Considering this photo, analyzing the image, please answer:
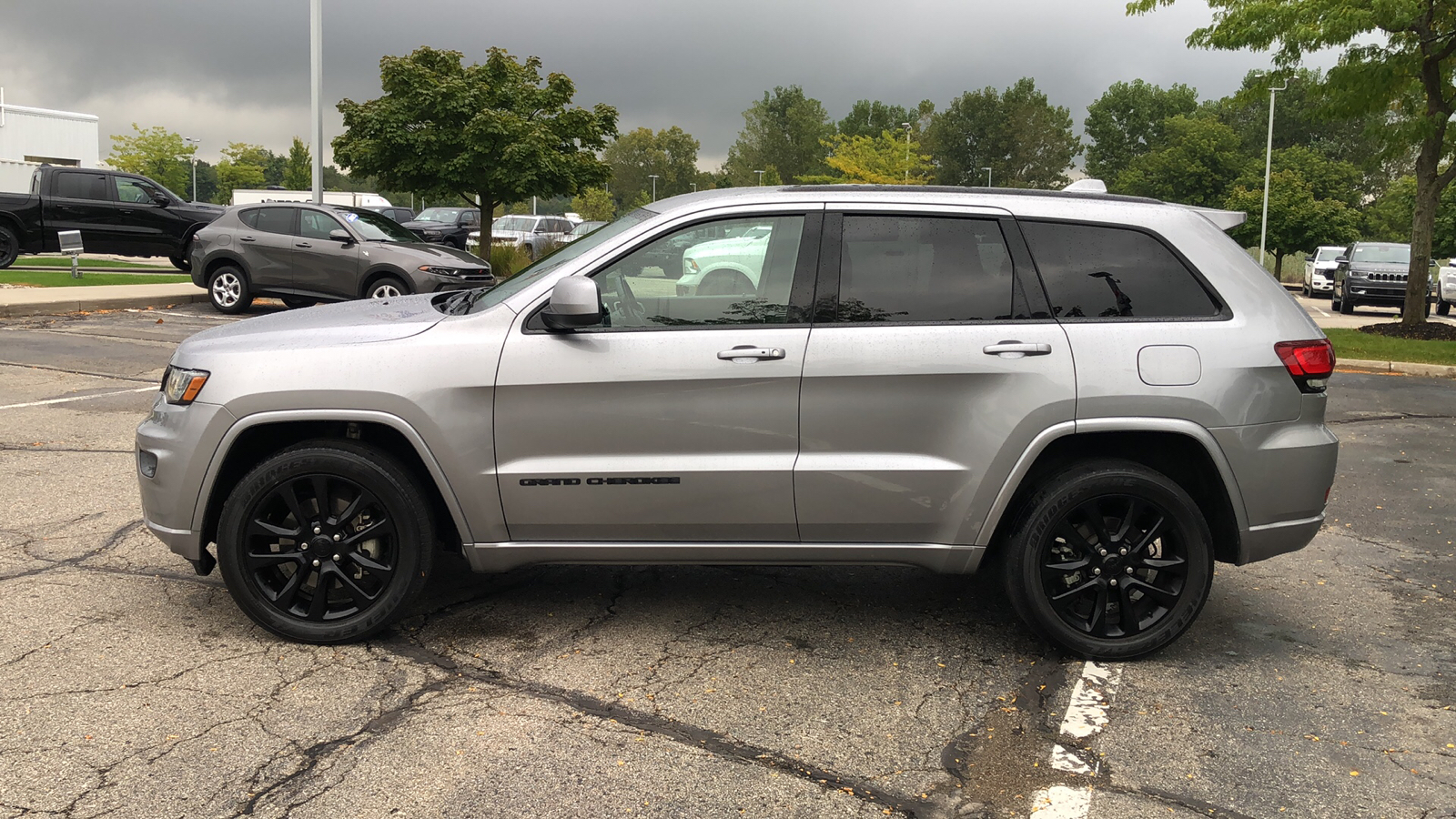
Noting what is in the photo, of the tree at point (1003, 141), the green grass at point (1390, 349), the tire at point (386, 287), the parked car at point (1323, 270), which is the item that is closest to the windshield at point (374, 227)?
the tire at point (386, 287)

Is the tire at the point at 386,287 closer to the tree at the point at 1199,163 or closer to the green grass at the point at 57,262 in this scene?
the green grass at the point at 57,262

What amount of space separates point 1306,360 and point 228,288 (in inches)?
624

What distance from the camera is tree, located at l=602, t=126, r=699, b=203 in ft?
418

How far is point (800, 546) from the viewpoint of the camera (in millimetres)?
4371

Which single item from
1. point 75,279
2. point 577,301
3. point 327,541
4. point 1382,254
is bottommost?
point 327,541

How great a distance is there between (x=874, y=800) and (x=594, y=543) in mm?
1553

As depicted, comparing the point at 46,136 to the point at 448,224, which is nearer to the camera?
the point at 448,224

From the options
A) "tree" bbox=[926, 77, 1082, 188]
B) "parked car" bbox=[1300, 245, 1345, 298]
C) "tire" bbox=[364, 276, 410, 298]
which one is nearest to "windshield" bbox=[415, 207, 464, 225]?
"tire" bbox=[364, 276, 410, 298]

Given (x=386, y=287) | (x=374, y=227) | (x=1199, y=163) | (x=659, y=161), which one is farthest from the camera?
(x=659, y=161)

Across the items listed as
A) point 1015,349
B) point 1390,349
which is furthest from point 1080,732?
point 1390,349

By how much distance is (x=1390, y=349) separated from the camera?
1572 centimetres

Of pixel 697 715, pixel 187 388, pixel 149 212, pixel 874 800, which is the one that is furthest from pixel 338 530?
pixel 149 212

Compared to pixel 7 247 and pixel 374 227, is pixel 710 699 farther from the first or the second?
pixel 7 247

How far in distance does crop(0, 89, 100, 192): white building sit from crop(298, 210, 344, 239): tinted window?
159 feet
